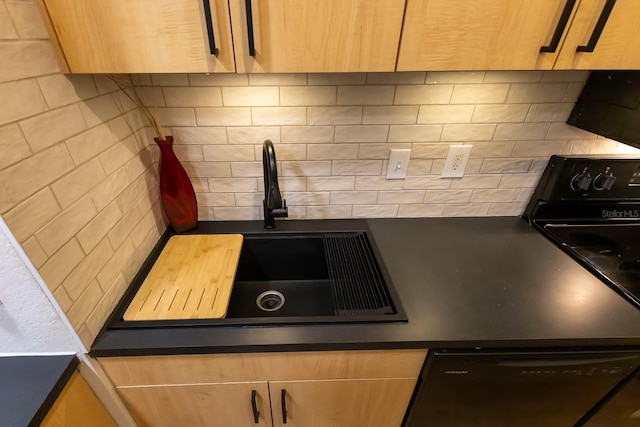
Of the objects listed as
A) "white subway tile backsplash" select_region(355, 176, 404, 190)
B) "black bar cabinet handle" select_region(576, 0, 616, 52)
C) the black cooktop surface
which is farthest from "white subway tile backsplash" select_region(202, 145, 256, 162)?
the black cooktop surface

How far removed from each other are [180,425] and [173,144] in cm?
93

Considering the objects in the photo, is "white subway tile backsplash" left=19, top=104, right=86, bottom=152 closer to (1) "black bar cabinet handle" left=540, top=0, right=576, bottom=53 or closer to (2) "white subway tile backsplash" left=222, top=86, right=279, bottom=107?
(2) "white subway tile backsplash" left=222, top=86, right=279, bottom=107

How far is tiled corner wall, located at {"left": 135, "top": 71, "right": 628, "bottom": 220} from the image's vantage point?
3.20 feet

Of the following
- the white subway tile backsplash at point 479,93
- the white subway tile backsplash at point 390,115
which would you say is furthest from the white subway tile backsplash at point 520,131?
the white subway tile backsplash at point 390,115

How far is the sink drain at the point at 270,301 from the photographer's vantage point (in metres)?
1.10

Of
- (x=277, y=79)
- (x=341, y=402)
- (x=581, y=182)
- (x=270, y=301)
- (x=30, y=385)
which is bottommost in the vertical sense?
(x=341, y=402)

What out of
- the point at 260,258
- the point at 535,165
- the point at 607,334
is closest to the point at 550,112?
the point at 535,165

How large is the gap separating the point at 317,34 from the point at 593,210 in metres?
1.32

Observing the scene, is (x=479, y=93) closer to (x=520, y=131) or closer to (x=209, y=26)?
(x=520, y=131)

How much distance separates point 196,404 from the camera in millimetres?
880

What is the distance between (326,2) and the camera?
600 millimetres

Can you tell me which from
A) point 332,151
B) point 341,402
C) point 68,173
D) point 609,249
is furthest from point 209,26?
point 609,249

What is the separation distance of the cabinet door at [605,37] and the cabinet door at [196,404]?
45.9 inches

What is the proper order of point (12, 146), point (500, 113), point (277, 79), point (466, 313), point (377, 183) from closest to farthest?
point (12, 146) < point (466, 313) < point (277, 79) < point (500, 113) < point (377, 183)
